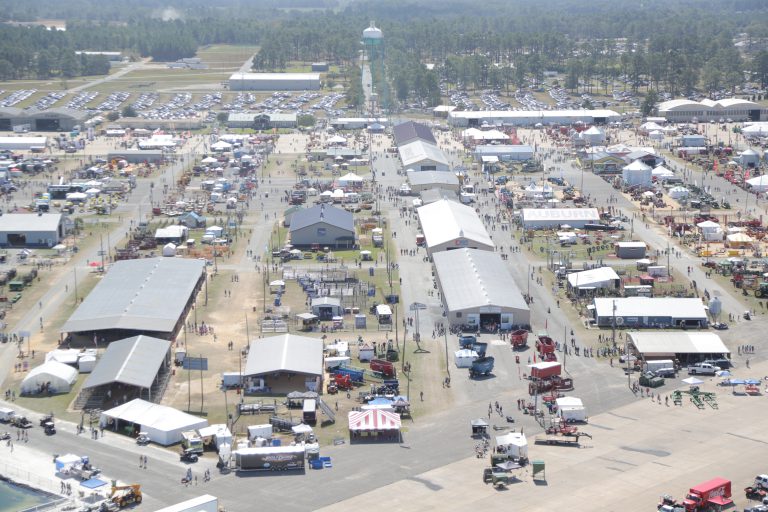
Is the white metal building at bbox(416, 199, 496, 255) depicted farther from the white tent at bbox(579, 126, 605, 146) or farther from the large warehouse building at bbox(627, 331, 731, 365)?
the white tent at bbox(579, 126, 605, 146)

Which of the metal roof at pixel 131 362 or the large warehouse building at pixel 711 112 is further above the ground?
the large warehouse building at pixel 711 112

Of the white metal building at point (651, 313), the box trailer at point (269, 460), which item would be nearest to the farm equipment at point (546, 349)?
the white metal building at point (651, 313)

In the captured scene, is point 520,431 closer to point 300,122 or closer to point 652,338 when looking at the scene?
point 652,338

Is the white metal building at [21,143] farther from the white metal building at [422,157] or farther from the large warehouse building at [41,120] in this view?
the white metal building at [422,157]

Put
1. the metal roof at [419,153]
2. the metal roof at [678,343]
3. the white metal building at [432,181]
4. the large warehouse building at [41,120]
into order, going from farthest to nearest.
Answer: the large warehouse building at [41,120], the metal roof at [419,153], the white metal building at [432,181], the metal roof at [678,343]

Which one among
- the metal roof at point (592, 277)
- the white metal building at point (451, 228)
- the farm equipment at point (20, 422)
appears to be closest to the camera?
the farm equipment at point (20, 422)

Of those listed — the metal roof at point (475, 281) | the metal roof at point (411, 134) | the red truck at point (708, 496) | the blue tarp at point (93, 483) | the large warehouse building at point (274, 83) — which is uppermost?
the large warehouse building at point (274, 83)

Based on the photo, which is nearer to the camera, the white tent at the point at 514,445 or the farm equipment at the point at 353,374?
the white tent at the point at 514,445
